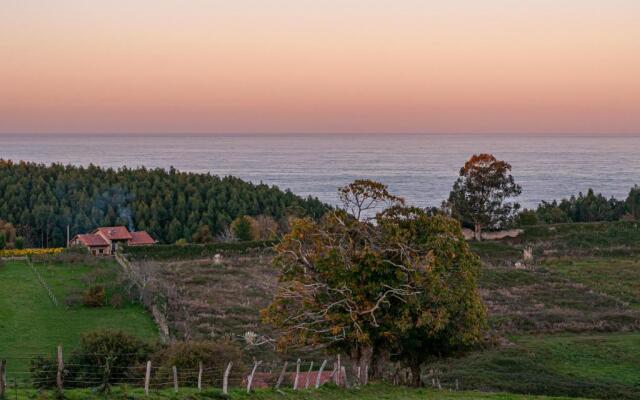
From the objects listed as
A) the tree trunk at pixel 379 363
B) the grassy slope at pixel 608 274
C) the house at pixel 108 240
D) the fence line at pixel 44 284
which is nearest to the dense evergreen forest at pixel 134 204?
the house at pixel 108 240

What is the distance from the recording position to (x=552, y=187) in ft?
575

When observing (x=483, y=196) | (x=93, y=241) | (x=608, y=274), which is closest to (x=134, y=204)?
(x=93, y=241)

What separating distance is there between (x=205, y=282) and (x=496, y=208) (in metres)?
30.2

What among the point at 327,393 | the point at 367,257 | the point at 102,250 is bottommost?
the point at 102,250

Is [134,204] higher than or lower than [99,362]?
lower

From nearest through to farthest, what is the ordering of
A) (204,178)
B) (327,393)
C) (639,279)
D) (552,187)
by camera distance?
(327,393) → (639,279) → (204,178) → (552,187)

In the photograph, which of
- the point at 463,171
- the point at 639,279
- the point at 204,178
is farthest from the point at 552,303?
the point at 204,178

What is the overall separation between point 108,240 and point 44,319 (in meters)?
31.1

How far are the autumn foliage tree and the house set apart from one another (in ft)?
150

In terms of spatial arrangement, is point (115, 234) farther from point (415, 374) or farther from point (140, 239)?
point (415, 374)

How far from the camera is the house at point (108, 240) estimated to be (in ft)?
237

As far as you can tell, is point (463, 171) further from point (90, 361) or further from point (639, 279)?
point (90, 361)

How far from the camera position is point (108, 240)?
242ft

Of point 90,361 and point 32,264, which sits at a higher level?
point 90,361
